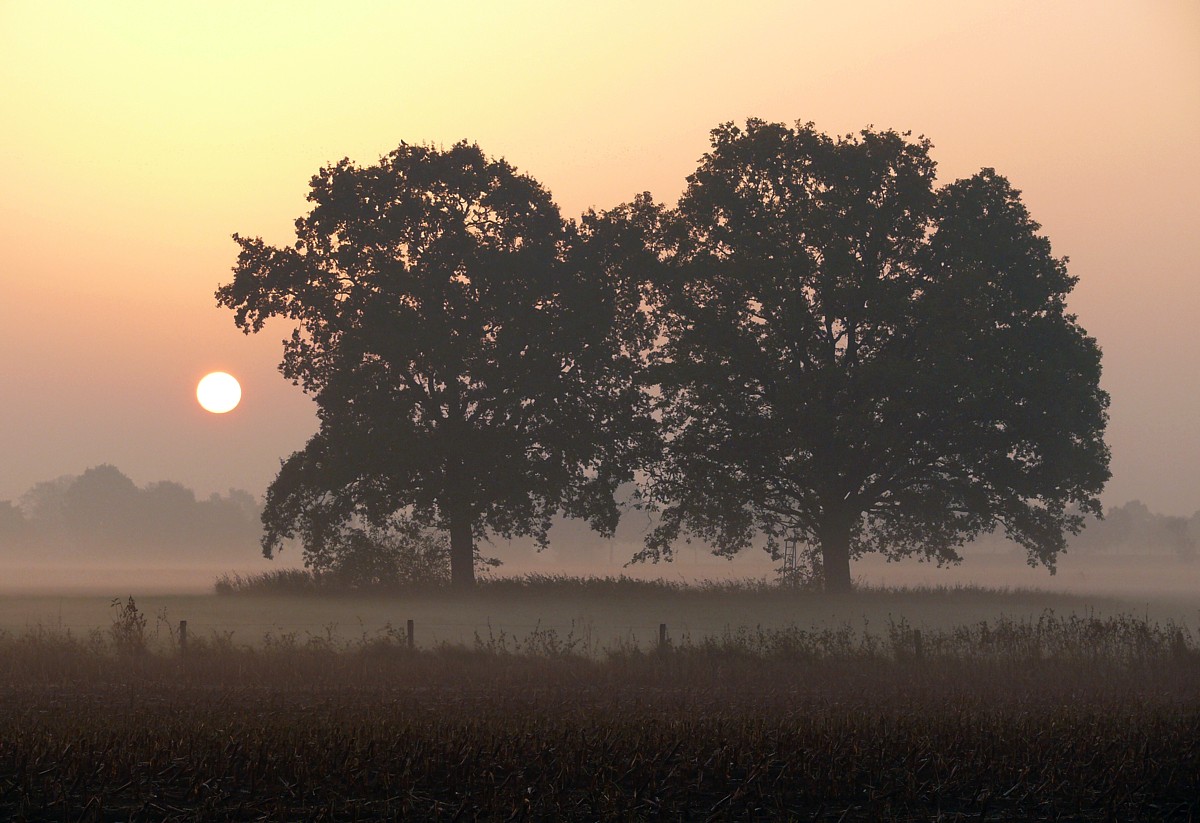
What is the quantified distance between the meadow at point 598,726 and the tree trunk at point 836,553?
11461 mm

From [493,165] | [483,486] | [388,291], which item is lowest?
[483,486]

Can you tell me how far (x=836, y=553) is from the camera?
4775 cm

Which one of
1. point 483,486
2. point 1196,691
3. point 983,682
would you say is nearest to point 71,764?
point 983,682

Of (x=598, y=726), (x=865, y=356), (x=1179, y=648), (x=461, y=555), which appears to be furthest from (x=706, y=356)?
(x=598, y=726)

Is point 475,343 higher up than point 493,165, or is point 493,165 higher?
point 493,165

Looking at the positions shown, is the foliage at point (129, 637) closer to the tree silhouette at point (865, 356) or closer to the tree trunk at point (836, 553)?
the tree silhouette at point (865, 356)

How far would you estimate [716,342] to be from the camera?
151 ft

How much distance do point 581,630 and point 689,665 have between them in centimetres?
1007

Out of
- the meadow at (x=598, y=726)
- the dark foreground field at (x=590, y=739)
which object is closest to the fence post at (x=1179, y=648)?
the meadow at (x=598, y=726)

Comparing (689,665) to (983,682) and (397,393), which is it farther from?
(397,393)

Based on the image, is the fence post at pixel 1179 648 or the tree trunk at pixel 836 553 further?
the tree trunk at pixel 836 553

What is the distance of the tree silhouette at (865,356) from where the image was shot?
4462 centimetres

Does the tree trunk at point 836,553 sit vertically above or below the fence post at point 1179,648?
above

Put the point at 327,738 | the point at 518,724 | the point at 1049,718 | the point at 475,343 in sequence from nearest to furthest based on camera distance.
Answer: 1. the point at 327,738
2. the point at 518,724
3. the point at 1049,718
4. the point at 475,343
